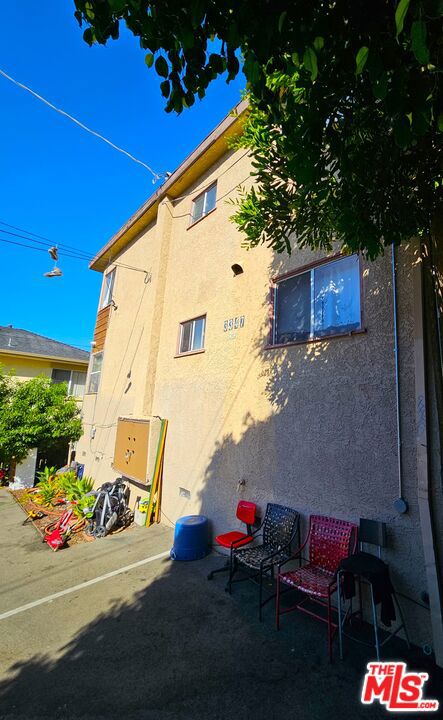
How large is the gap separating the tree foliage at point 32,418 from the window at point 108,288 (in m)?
3.89

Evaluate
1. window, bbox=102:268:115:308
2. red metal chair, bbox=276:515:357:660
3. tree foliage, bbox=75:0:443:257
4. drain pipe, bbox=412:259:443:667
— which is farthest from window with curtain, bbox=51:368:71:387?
drain pipe, bbox=412:259:443:667

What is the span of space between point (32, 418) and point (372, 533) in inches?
475

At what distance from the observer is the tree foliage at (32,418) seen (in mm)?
11539

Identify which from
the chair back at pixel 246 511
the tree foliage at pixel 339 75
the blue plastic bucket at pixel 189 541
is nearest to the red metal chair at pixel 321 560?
the chair back at pixel 246 511

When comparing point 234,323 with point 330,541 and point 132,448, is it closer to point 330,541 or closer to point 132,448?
point 330,541

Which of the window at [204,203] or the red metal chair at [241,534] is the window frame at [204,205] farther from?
the red metal chair at [241,534]

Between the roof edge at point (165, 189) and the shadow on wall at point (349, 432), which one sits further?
the roof edge at point (165, 189)

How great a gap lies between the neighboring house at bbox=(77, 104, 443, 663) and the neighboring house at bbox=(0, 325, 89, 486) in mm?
3935

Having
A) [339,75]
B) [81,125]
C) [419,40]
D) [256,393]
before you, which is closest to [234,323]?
[256,393]

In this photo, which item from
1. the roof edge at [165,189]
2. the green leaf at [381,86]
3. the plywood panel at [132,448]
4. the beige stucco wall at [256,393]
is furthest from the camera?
the plywood panel at [132,448]

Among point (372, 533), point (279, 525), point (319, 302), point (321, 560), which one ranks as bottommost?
point (321, 560)

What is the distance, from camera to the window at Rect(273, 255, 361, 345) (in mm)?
4508

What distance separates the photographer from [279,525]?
461 centimetres

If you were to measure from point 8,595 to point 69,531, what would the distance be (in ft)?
8.40
